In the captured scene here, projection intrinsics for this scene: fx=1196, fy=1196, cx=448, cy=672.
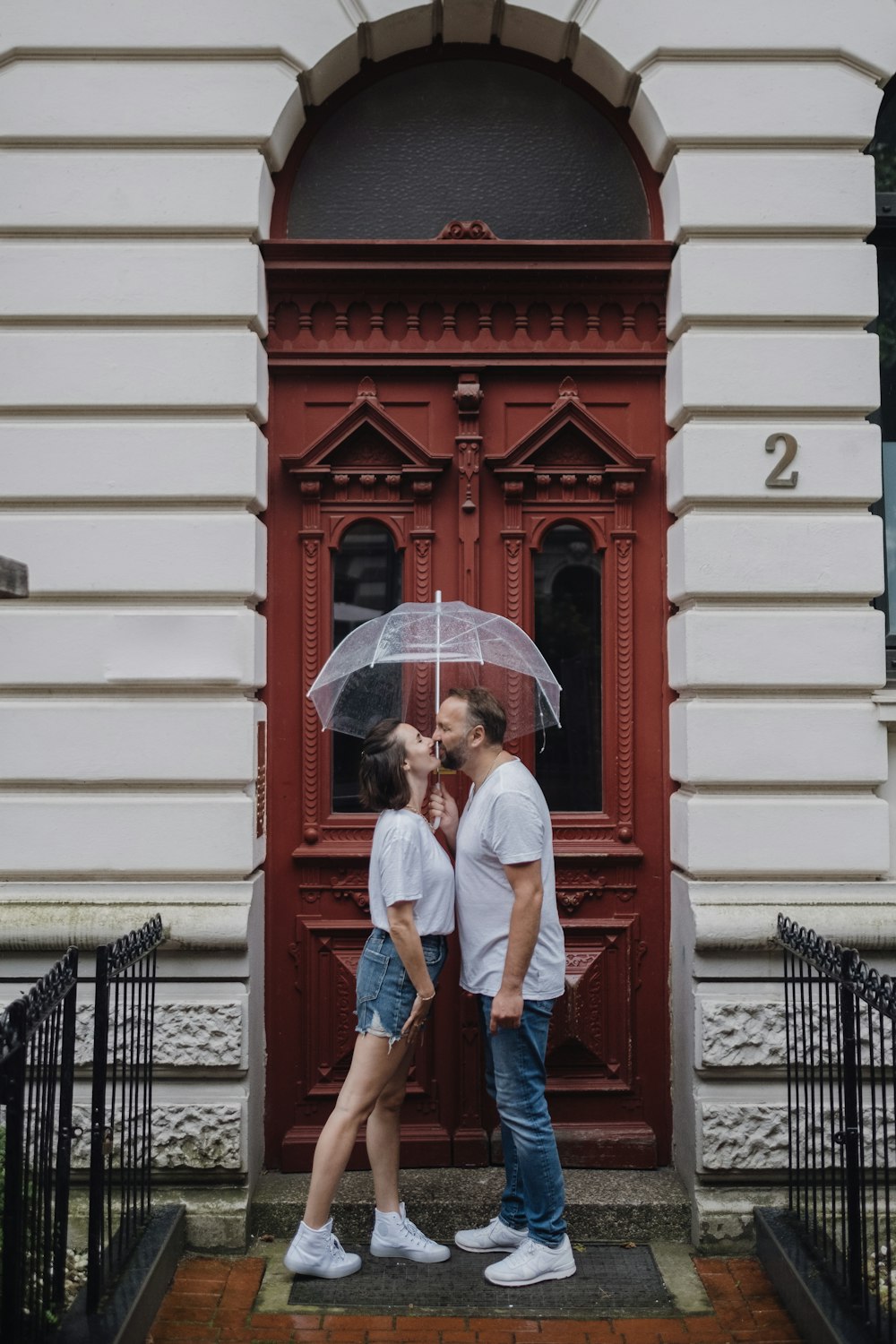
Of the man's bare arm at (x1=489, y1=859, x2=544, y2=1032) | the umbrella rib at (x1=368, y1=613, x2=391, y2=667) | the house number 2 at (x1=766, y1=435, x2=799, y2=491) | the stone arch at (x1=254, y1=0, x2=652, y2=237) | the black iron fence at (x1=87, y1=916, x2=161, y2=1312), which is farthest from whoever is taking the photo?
the stone arch at (x1=254, y1=0, x2=652, y2=237)

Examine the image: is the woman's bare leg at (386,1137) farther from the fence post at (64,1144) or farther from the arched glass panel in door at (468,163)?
the arched glass panel in door at (468,163)

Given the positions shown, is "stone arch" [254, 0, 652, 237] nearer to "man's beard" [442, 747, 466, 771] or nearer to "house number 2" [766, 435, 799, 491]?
"house number 2" [766, 435, 799, 491]

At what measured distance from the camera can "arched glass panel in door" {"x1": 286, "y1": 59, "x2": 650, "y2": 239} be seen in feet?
19.9

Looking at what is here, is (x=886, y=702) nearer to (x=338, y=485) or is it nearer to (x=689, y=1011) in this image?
(x=689, y=1011)

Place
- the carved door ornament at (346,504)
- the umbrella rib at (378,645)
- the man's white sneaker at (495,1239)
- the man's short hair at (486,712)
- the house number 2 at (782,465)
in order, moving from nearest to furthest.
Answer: the umbrella rib at (378,645), the man's short hair at (486,712), the man's white sneaker at (495,1239), the house number 2 at (782,465), the carved door ornament at (346,504)

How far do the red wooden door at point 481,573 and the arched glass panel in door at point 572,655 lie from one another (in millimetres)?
11

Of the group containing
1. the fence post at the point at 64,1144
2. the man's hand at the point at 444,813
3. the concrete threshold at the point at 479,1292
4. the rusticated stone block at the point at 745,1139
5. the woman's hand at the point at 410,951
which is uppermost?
the man's hand at the point at 444,813

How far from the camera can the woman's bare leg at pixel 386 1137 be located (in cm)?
494

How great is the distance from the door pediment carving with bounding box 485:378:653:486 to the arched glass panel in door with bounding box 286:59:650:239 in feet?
3.07

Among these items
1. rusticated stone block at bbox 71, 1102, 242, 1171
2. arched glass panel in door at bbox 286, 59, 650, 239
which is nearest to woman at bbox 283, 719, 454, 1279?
rusticated stone block at bbox 71, 1102, 242, 1171

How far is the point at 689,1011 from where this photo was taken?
5453 mm

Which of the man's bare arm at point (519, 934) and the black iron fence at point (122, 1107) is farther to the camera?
the man's bare arm at point (519, 934)

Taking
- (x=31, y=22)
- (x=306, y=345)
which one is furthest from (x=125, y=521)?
(x=31, y=22)

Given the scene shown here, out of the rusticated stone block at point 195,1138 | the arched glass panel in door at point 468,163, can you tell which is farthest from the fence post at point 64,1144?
the arched glass panel in door at point 468,163
